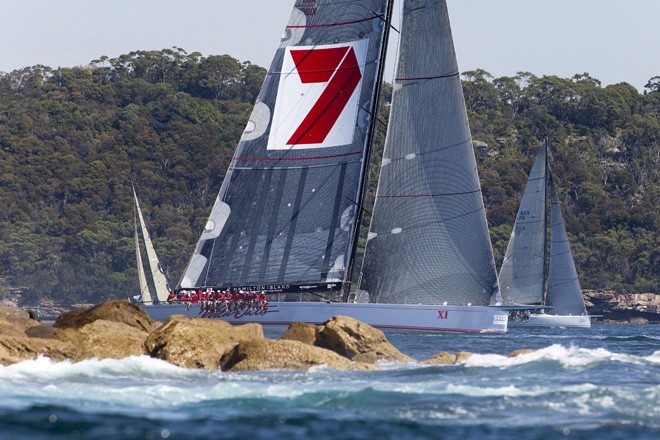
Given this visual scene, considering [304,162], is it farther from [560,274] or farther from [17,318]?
[560,274]

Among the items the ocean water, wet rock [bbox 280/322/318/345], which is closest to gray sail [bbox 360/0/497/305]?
wet rock [bbox 280/322/318/345]

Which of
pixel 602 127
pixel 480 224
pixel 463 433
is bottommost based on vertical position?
pixel 463 433

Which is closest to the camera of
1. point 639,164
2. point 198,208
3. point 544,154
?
point 544,154

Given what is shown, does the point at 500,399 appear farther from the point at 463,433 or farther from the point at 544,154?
the point at 544,154

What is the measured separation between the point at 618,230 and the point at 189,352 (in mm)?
80581

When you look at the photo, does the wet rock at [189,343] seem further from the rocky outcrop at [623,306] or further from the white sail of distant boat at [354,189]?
the rocky outcrop at [623,306]

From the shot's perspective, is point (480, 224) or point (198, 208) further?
point (198, 208)

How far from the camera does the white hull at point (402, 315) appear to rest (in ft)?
116

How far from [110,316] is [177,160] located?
88.0 meters

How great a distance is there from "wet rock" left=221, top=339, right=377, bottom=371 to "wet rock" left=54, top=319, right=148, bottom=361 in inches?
64.4

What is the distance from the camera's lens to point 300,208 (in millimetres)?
38469

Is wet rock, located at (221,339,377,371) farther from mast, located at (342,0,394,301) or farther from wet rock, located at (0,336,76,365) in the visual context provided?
mast, located at (342,0,394,301)

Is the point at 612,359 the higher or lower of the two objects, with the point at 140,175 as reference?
lower

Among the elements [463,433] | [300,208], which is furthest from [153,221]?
[463,433]
